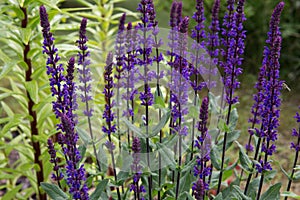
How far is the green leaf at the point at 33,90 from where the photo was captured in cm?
261

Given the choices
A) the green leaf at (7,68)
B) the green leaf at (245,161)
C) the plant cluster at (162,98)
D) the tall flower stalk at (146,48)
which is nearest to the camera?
the plant cluster at (162,98)

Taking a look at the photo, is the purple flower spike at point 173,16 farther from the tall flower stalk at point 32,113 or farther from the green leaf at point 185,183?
the tall flower stalk at point 32,113

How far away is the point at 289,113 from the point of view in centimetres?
545

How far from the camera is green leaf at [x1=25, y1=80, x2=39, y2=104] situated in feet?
8.57

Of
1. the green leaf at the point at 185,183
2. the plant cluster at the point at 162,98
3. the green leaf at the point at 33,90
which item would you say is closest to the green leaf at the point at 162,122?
the plant cluster at the point at 162,98

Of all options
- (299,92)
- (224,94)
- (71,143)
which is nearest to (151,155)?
(224,94)

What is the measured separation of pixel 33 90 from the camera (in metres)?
2.66

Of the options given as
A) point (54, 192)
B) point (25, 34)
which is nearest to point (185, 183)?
point (54, 192)

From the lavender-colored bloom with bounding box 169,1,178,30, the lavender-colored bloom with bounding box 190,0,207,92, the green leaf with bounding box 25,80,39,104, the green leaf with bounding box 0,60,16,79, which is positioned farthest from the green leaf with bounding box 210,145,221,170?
the green leaf with bounding box 0,60,16,79

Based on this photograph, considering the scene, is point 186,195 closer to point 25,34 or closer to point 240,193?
point 240,193

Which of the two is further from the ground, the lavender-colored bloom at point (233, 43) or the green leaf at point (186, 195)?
the lavender-colored bloom at point (233, 43)

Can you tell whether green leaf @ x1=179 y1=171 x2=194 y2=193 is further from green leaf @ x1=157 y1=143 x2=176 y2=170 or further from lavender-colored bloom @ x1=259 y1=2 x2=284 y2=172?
lavender-colored bloom @ x1=259 y1=2 x2=284 y2=172

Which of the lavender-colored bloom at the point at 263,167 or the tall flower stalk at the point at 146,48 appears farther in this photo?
the lavender-colored bloom at the point at 263,167

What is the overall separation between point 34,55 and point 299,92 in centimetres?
410
